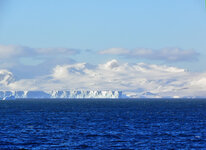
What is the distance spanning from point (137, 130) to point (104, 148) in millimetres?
25444

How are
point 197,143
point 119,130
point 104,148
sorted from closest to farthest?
point 104,148
point 197,143
point 119,130

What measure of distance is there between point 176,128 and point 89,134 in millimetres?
22277

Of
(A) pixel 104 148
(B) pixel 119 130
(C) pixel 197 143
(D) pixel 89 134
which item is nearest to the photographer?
(A) pixel 104 148

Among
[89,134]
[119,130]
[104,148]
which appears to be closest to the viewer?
[104,148]

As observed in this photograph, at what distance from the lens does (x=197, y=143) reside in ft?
245

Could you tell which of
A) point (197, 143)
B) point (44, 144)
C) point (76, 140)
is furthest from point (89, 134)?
point (197, 143)

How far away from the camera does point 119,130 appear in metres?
93.2

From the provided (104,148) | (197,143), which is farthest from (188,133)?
(104,148)

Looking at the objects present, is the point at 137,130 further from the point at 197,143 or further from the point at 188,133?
the point at 197,143

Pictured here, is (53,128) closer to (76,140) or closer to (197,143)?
(76,140)

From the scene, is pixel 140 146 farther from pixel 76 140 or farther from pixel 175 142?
pixel 76 140

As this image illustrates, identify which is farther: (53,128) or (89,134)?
(53,128)

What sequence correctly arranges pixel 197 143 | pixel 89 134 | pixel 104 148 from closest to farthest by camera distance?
pixel 104 148 < pixel 197 143 < pixel 89 134

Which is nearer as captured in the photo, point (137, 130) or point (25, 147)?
point (25, 147)
